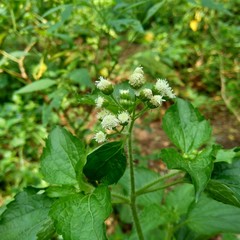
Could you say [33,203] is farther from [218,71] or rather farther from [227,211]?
[218,71]

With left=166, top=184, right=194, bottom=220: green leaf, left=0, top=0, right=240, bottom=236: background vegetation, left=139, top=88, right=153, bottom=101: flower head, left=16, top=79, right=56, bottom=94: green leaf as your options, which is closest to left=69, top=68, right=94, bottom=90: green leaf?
left=0, top=0, right=240, bottom=236: background vegetation

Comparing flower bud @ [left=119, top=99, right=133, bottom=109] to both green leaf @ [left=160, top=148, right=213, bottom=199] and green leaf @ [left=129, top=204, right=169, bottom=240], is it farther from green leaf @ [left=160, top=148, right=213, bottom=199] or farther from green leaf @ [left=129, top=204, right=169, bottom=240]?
green leaf @ [left=129, top=204, right=169, bottom=240]

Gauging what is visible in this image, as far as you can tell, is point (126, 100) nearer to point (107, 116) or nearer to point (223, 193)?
point (107, 116)

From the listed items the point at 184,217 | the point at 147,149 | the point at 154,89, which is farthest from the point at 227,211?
the point at 147,149

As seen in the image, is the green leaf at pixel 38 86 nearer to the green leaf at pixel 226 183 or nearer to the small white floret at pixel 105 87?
the small white floret at pixel 105 87

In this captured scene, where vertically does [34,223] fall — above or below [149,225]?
above

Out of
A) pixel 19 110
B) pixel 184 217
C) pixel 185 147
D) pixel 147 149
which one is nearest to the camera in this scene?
pixel 185 147
